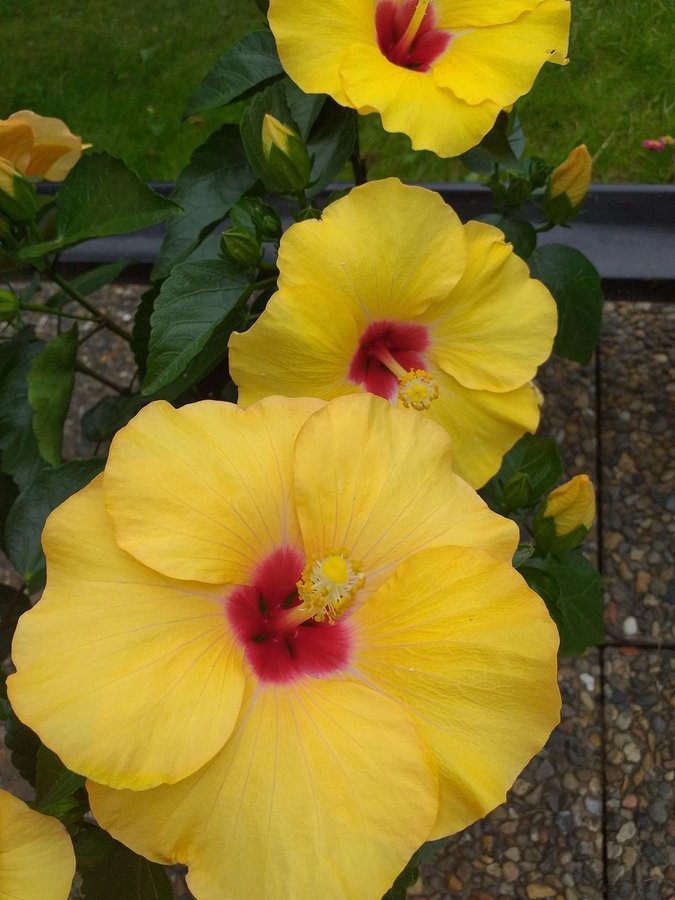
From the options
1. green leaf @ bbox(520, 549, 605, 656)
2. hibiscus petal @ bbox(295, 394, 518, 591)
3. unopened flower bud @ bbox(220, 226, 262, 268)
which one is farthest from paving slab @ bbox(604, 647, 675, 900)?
unopened flower bud @ bbox(220, 226, 262, 268)

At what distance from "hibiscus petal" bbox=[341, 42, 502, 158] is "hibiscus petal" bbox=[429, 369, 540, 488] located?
0.32 meters

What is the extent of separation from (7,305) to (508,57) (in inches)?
31.0

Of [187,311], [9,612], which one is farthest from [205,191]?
[9,612]

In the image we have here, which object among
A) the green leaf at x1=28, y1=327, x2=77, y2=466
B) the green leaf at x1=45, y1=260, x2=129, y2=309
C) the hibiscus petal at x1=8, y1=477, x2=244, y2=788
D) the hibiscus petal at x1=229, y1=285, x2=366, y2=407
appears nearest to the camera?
the hibiscus petal at x1=8, y1=477, x2=244, y2=788

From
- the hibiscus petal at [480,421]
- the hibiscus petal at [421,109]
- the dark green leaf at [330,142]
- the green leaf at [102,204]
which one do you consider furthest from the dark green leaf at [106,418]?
the hibiscus petal at [421,109]

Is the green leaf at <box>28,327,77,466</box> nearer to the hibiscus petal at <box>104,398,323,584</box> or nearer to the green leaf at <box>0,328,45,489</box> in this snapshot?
the green leaf at <box>0,328,45,489</box>

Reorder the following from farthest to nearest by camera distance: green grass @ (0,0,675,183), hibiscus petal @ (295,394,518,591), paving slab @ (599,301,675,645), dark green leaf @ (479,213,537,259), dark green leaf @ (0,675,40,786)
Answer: green grass @ (0,0,675,183)
paving slab @ (599,301,675,645)
dark green leaf @ (479,213,537,259)
dark green leaf @ (0,675,40,786)
hibiscus petal @ (295,394,518,591)

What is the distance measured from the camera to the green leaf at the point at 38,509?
1345mm

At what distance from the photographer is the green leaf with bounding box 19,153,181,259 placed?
1.22 meters

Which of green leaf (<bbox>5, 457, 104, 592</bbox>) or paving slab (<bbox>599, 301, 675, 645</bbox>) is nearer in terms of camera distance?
green leaf (<bbox>5, 457, 104, 592</bbox>)

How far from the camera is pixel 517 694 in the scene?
34.4 inches

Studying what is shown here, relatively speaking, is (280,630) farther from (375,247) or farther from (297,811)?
(375,247)

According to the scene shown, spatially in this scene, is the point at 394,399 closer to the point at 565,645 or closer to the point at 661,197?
the point at 565,645

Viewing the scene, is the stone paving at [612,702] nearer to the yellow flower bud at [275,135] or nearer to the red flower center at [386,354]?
the red flower center at [386,354]
